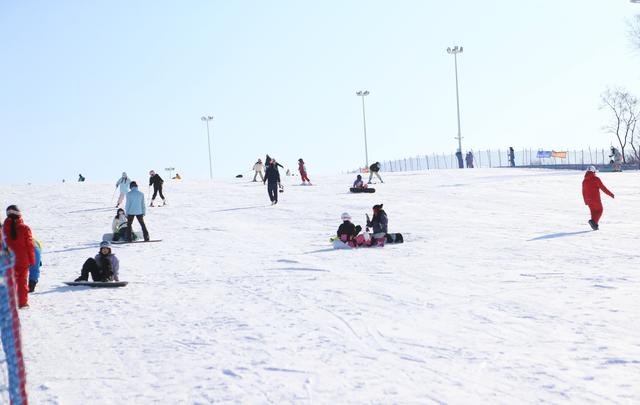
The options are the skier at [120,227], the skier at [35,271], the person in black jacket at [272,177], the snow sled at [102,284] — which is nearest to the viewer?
the skier at [35,271]

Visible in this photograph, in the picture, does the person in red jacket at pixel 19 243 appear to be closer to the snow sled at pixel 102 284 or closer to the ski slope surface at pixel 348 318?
the ski slope surface at pixel 348 318

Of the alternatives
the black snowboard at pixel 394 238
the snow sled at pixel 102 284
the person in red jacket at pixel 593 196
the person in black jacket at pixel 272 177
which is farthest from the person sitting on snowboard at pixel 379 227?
the person in black jacket at pixel 272 177

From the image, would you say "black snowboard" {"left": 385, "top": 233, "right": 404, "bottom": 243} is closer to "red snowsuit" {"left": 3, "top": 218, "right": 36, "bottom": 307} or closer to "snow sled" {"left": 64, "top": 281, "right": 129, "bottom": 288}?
"snow sled" {"left": 64, "top": 281, "right": 129, "bottom": 288}

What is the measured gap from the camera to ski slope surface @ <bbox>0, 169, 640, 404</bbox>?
6.70m

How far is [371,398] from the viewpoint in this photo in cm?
631

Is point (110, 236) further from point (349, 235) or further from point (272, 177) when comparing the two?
point (272, 177)

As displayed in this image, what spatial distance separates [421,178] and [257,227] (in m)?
20.6

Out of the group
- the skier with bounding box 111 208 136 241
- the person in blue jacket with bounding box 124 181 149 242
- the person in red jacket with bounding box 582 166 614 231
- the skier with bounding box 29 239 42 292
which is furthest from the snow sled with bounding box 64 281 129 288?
the person in red jacket with bounding box 582 166 614 231

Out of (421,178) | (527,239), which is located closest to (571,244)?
(527,239)

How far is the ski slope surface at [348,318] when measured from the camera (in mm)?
6699

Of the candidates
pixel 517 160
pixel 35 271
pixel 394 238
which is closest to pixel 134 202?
pixel 35 271

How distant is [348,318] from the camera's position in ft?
30.9

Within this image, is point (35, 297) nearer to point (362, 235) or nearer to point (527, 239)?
point (362, 235)

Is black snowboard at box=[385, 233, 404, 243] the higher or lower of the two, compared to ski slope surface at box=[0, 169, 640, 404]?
higher
